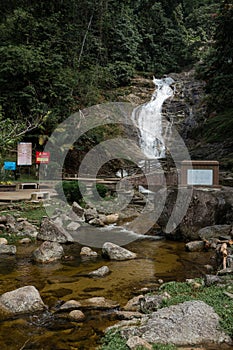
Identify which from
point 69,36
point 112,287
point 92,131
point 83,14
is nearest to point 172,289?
point 112,287

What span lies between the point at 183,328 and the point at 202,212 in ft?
20.6

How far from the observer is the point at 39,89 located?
2247cm

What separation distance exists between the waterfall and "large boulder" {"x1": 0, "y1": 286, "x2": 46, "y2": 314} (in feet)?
60.3

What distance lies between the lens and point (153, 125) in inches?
1032

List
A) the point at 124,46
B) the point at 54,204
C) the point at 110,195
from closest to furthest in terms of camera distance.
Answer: the point at 54,204 < the point at 110,195 < the point at 124,46

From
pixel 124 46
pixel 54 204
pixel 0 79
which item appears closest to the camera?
pixel 54 204

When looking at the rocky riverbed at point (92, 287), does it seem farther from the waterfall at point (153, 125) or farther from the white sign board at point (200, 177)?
the waterfall at point (153, 125)

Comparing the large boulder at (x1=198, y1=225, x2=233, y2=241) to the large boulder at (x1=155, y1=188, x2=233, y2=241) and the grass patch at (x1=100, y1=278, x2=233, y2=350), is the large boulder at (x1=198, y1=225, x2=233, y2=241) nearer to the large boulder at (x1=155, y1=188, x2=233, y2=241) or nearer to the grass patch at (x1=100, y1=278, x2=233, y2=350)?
the large boulder at (x1=155, y1=188, x2=233, y2=241)

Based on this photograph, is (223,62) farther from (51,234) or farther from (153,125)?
(51,234)

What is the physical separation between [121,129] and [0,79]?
9167 mm

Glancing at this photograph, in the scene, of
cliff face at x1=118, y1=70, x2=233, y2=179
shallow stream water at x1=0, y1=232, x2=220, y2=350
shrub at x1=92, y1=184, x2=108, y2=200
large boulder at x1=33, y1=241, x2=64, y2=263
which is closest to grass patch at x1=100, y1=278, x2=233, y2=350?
shallow stream water at x1=0, y1=232, x2=220, y2=350

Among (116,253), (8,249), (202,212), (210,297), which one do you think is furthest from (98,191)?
(210,297)

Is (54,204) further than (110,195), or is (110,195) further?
(110,195)

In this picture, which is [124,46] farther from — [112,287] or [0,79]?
[112,287]
